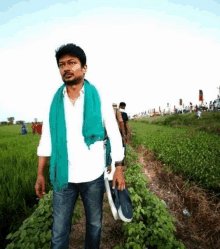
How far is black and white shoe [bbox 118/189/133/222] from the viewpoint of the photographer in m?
1.50

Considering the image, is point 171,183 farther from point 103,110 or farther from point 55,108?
point 55,108

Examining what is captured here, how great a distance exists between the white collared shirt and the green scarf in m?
0.05

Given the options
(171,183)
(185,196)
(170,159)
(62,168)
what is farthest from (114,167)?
(170,159)

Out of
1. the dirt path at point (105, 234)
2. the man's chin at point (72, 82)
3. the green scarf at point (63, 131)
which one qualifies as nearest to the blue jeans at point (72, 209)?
the green scarf at point (63, 131)

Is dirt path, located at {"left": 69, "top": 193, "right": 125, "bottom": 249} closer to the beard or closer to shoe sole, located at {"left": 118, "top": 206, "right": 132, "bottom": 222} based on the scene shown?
shoe sole, located at {"left": 118, "top": 206, "right": 132, "bottom": 222}

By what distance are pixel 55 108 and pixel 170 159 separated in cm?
512

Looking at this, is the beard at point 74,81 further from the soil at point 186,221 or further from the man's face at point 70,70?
the soil at point 186,221

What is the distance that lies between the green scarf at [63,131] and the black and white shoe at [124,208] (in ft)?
2.14

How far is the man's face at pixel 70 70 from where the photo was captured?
1411 millimetres

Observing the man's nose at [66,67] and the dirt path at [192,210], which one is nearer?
the man's nose at [66,67]

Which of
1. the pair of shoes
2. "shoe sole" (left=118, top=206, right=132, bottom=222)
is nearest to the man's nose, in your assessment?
the pair of shoes

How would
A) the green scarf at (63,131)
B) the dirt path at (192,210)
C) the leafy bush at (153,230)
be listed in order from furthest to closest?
the dirt path at (192,210)
the leafy bush at (153,230)
the green scarf at (63,131)

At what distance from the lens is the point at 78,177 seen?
1369mm

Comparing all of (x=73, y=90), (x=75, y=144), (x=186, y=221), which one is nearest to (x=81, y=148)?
(x=75, y=144)
